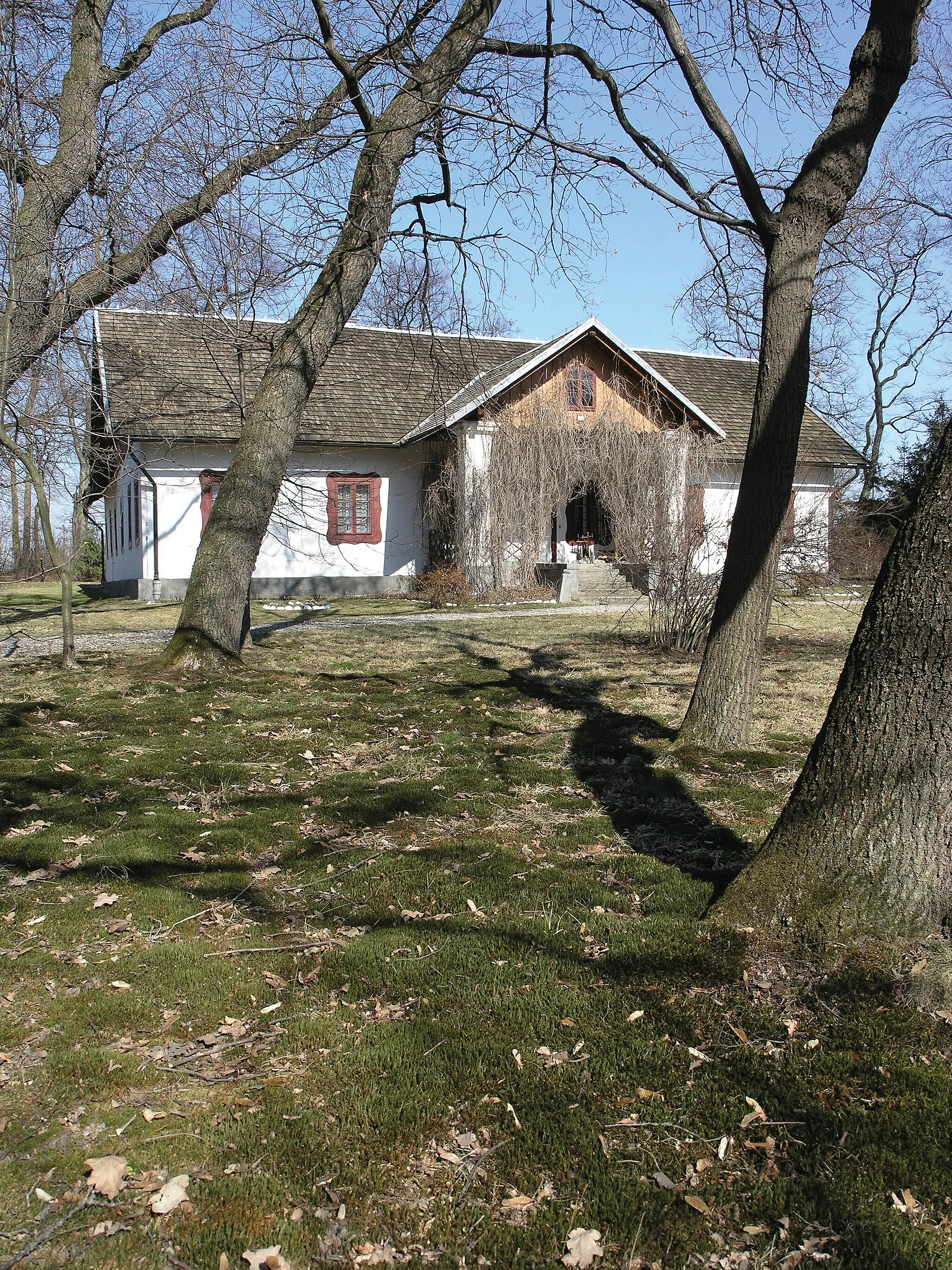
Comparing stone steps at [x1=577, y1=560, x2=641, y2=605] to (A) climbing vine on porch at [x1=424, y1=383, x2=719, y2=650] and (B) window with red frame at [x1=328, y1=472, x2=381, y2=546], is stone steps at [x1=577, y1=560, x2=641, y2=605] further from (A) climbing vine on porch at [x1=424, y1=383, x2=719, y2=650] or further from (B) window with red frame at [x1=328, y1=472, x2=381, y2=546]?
(B) window with red frame at [x1=328, y1=472, x2=381, y2=546]

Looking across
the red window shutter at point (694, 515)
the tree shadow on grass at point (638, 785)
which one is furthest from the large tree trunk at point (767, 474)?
the red window shutter at point (694, 515)

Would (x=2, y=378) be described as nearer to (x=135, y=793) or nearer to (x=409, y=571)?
(x=135, y=793)

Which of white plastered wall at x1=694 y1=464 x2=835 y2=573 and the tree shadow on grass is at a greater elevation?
white plastered wall at x1=694 y1=464 x2=835 y2=573

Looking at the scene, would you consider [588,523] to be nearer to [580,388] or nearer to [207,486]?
[580,388]

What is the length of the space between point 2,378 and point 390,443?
1411 centimetres

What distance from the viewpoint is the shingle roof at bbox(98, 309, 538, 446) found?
18094 millimetres

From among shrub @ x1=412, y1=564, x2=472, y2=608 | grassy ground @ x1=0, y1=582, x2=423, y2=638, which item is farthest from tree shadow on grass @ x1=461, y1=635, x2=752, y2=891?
shrub @ x1=412, y1=564, x2=472, y2=608

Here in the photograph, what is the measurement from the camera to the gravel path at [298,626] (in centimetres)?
1215

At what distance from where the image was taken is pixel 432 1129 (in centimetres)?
280

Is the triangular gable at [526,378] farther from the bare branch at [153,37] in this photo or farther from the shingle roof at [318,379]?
the bare branch at [153,37]

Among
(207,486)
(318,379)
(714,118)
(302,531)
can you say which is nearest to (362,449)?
(318,379)

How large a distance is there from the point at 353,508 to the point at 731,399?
40.5 ft

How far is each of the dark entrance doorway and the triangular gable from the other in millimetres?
3776

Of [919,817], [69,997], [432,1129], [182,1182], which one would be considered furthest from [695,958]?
[69,997]
